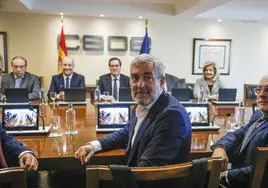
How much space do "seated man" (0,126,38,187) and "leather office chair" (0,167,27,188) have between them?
20.3 inches

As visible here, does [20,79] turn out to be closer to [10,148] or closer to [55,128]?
[55,128]

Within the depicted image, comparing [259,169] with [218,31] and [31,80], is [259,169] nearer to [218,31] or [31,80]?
[31,80]

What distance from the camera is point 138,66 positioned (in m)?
1.39

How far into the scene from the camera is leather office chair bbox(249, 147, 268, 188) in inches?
44.5

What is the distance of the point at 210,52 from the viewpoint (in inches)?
254

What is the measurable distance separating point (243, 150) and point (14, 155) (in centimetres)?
119

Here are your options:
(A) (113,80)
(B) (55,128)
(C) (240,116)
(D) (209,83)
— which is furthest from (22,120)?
(D) (209,83)

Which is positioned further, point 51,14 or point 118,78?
point 51,14

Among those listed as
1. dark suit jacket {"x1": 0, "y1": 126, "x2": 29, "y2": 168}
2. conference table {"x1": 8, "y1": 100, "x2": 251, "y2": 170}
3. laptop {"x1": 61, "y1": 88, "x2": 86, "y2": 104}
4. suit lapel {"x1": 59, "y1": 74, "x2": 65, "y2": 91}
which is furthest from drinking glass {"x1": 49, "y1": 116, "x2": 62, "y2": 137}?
suit lapel {"x1": 59, "y1": 74, "x2": 65, "y2": 91}

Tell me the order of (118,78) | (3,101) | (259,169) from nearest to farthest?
(259,169)
(3,101)
(118,78)

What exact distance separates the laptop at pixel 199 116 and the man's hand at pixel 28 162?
45.3 inches

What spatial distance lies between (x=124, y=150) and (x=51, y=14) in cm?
479

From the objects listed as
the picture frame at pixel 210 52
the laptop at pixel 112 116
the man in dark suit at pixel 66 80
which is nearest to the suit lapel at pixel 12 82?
the man in dark suit at pixel 66 80

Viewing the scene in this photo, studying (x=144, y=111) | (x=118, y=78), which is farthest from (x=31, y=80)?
(x=144, y=111)
